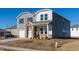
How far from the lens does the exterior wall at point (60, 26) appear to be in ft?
23.4

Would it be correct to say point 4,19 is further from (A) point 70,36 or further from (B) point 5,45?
(A) point 70,36

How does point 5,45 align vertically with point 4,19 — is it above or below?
below

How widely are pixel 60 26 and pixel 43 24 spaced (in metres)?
0.51

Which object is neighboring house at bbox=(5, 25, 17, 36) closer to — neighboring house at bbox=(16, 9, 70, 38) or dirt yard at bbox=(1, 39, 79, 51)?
neighboring house at bbox=(16, 9, 70, 38)

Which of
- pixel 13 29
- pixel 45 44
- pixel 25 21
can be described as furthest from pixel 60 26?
pixel 13 29

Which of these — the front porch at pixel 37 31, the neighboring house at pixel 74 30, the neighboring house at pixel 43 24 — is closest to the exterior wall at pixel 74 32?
the neighboring house at pixel 74 30

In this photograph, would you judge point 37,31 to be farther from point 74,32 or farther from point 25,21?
point 74,32

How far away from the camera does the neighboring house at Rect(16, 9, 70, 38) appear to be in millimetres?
7145

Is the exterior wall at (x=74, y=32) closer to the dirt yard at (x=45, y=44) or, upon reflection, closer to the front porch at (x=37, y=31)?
the dirt yard at (x=45, y=44)

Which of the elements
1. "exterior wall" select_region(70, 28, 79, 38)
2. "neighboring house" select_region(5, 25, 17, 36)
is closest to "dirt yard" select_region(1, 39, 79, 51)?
"exterior wall" select_region(70, 28, 79, 38)

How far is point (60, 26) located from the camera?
7.21 meters
